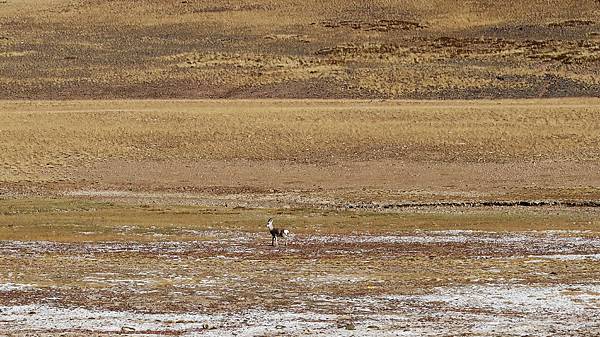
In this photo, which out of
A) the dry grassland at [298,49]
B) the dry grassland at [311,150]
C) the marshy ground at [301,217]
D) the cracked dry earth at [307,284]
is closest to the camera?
the cracked dry earth at [307,284]

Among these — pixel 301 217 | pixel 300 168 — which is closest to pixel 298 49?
pixel 300 168

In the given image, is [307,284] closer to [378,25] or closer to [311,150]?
[311,150]

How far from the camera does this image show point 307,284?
21828 mm

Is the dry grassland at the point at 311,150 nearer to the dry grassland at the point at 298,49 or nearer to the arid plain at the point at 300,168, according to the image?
the arid plain at the point at 300,168

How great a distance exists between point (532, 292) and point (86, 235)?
13740 millimetres

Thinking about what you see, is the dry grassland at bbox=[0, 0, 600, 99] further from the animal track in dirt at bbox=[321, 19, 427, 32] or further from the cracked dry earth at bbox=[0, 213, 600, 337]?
the cracked dry earth at bbox=[0, 213, 600, 337]

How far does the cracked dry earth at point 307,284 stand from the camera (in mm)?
17766

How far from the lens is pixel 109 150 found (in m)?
49.2

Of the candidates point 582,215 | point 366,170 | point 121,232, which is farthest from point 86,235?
point 366,170

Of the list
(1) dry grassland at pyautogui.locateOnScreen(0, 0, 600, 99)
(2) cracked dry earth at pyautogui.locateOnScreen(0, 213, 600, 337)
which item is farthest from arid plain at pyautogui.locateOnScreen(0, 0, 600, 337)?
(1) dry grassland at pyautogui.locateOnScreen(0, 0, 600, 99)

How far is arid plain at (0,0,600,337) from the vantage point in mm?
19797

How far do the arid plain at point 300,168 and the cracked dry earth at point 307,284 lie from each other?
0.08 m

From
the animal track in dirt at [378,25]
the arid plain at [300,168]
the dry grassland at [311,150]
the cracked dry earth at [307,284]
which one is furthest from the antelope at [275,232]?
the animal track in dirt at [378,25]

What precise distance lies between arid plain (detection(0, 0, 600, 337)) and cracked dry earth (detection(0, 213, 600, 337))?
82 mm
